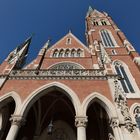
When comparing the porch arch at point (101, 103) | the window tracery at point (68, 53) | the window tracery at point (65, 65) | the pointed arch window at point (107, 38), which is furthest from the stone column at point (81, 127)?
the pointed arch window at point (107, 38)

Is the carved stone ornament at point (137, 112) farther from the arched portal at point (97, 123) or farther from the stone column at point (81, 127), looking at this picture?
the stone column at point (81, 127)

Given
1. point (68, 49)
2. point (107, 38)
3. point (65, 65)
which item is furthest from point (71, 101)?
point (107, 38)

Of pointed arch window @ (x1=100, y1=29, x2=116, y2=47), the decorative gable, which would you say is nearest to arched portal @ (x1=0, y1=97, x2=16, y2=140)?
the decorative gable

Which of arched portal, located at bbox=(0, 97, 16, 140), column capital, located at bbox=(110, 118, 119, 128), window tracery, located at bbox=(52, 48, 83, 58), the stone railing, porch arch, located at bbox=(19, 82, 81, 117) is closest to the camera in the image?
column capital, located at bbox=(110, 118, 119, 128)

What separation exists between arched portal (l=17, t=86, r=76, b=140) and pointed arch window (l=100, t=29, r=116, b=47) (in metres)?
11.8

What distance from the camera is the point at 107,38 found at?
877 inches

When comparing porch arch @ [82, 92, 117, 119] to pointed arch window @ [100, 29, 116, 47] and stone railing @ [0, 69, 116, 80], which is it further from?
pointed arch window @ [100, 29, 116, 47]

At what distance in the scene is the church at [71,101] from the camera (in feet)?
25.9

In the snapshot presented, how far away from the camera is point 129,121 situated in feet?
23.9

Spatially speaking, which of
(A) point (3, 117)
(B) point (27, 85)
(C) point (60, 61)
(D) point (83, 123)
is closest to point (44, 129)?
(A) point (3, 117)

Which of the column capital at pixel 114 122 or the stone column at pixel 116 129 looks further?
the column capital at pixel 114 122

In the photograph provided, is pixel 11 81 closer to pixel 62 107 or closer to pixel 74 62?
pixel 62 107

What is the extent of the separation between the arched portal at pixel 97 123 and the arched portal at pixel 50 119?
124 centimetres

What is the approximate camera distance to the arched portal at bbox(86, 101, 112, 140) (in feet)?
35.8
